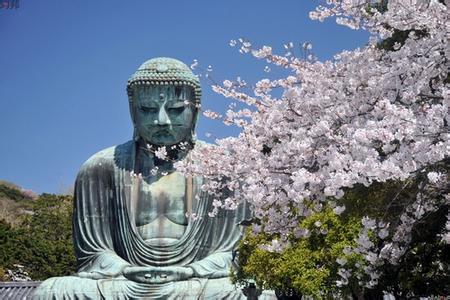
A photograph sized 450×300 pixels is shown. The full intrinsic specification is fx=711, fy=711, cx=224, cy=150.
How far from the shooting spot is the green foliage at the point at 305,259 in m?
9.69

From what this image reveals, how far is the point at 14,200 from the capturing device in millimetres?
56844

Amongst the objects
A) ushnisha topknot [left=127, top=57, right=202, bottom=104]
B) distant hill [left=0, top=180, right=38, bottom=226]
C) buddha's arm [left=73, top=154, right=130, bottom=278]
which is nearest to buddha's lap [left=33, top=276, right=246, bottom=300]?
buddha's arm [left=73, top=154, right=130, bottom=278]

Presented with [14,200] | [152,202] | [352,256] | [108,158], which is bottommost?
[352,256]

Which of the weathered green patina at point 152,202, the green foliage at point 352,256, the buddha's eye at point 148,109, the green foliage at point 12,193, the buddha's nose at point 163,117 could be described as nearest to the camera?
the green foliage at point 352,256

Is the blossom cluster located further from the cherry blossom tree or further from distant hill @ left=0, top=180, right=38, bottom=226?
distant hill @ left=0, top=180, right=38, bottom=226

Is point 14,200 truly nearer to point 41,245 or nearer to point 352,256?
point 41,245

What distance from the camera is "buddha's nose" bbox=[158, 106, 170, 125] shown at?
9.77 metres

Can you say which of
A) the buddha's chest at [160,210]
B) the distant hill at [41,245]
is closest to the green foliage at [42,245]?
the distant hill at [41,245]

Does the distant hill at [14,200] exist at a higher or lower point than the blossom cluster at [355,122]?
higher

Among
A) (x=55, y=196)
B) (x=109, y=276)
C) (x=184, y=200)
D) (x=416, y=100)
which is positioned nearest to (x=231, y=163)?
(x=184, y=200)

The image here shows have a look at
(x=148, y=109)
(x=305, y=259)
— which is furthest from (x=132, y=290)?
(x=305, y=259)

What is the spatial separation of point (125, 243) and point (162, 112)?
186 cm

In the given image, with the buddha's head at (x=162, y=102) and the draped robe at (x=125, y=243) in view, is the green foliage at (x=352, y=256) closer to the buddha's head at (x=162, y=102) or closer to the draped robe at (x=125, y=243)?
the draped robe at (x=125, y=243)

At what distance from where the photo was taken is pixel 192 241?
952cm
